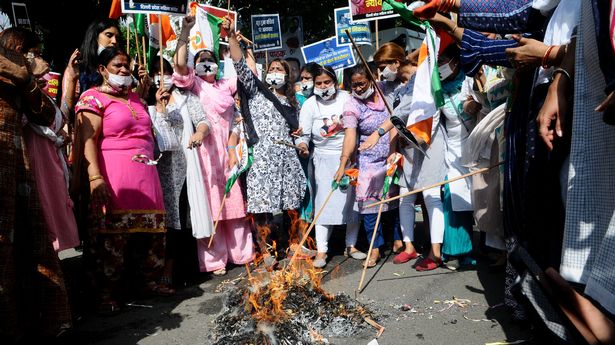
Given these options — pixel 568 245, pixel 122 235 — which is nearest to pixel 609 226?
pixel 568 245

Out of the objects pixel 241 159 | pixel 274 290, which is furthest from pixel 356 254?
pixel 274 290

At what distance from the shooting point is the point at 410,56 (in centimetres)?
524

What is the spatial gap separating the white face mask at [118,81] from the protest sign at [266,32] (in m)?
4.55

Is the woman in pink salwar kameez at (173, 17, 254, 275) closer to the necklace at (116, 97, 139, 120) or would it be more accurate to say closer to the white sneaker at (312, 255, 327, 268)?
the white sneaker at (312, 255, 327, 268)

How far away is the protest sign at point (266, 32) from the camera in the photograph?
28.3ft

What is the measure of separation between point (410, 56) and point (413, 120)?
931 mm

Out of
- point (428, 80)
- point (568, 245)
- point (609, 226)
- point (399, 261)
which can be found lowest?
point (399, 261)

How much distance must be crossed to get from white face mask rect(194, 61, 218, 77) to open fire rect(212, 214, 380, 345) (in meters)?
2.35

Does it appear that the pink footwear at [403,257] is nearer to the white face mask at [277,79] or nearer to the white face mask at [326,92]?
the white face mask at [326,92]

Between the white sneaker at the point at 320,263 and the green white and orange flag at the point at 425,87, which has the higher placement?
the green white and orange flag at the point at 425,87

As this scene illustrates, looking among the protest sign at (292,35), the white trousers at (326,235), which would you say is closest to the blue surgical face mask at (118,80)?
the white trousers at (326,235)

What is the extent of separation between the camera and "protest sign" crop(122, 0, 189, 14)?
16.5 ft

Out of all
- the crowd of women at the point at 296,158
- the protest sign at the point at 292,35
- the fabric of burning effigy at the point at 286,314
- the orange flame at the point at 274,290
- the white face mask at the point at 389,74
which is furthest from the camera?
the protest sign at the point at 292,35

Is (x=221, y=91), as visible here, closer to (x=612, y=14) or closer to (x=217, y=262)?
(x=217, y=262)
